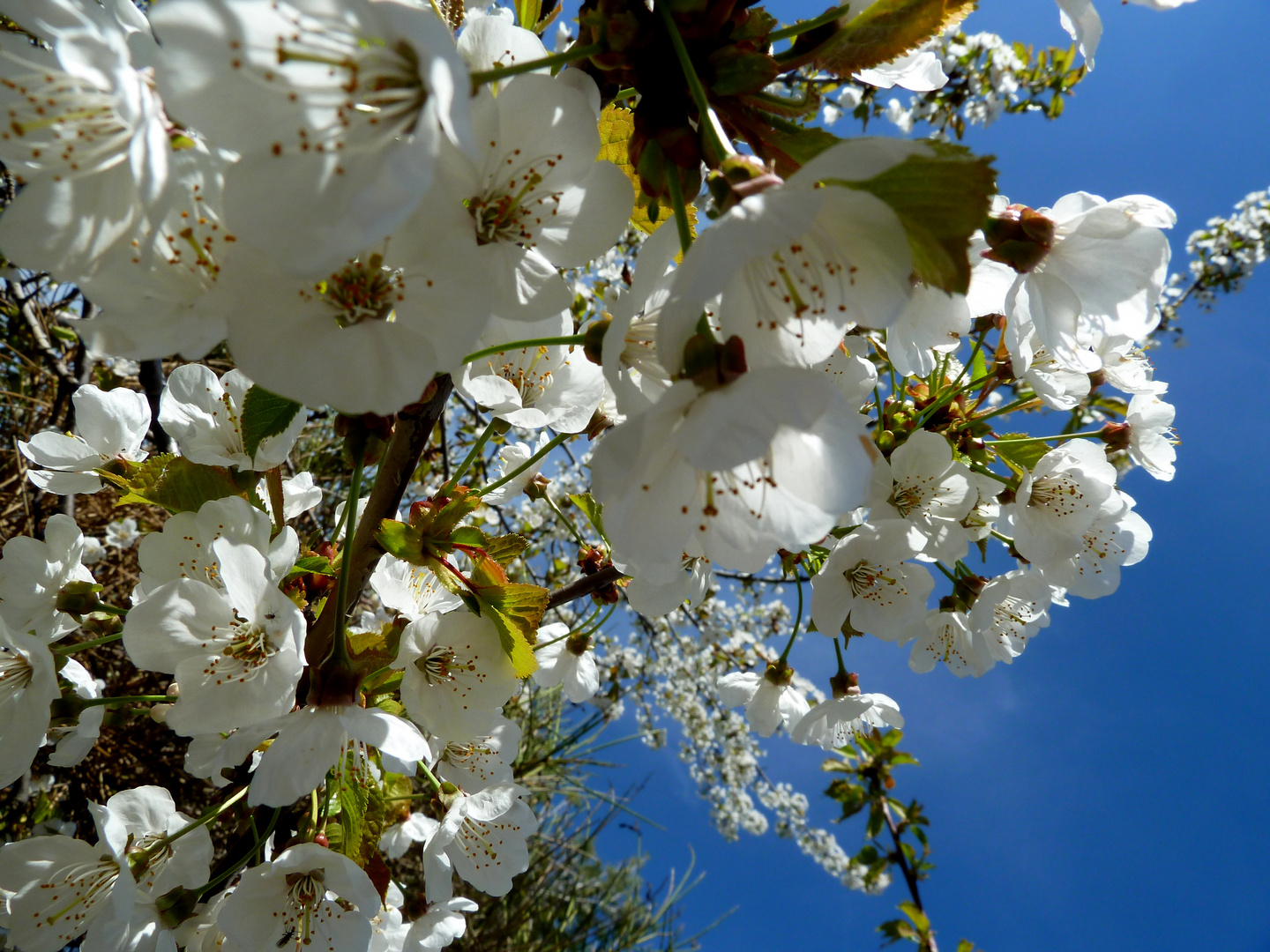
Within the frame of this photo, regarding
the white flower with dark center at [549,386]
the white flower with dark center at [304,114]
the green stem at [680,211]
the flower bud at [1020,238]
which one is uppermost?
the flower bud at [1020,238]

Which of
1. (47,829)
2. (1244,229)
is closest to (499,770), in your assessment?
(47,829)

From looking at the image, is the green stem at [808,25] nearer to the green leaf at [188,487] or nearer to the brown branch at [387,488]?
the brown branch at [387,488]

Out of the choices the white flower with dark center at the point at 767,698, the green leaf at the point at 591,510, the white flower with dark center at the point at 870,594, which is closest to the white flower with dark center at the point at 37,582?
the green leaf at the point at 591,510

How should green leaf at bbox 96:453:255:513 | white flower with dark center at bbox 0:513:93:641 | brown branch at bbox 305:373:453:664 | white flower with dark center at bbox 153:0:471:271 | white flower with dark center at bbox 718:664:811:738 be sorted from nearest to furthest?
white flower with dark center at bbox 153:0:471:271
brown branch at bbox 305:373:453:664
green leaf at bbox 96:453:255:513
white flower with dark center at bbox 0:513:93:641
white flower with dark center at bbox 718:664:811:738

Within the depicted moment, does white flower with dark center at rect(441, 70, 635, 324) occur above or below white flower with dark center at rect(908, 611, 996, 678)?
above

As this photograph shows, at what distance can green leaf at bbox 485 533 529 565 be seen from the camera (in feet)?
2.83

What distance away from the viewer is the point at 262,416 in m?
0.63

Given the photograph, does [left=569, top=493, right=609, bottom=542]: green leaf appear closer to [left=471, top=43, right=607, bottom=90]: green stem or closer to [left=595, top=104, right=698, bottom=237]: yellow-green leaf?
[left=595, top=104, right=698, bottom=237]: yellow-green leaf

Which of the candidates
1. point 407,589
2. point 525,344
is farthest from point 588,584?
point 525,344

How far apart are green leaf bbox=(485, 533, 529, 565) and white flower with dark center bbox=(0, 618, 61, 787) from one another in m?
0.52

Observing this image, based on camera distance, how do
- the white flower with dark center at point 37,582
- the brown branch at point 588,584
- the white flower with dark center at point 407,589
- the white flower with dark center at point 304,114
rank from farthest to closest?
1. the brown branch at point 588,584
2. the white flower with dark center at point 407,589
3. the white flower with dark center at point 37,582
4. the white flower with dark center at point 304,114

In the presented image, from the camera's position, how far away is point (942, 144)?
0.42 metres

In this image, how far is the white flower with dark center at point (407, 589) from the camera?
1043 mm

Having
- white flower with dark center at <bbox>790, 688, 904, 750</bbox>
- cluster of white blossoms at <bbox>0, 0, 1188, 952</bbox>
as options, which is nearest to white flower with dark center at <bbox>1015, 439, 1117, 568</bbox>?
cluster of white blossoms at <bbox>0, 0, 1188, 952</bbox>
